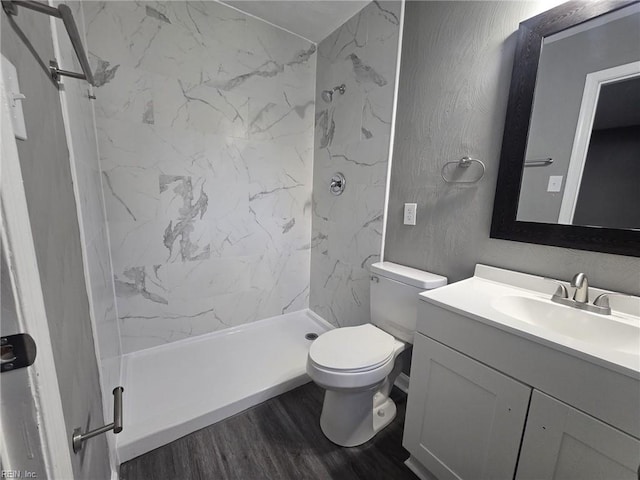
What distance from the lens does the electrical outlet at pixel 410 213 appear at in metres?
1.57

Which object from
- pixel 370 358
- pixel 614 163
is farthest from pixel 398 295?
pixel 614 163

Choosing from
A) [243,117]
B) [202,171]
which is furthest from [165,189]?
[243,117]

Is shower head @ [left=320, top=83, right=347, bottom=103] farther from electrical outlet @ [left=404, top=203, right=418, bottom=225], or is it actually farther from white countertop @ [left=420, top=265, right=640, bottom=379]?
white countertop @ [left=420, top=265, right=640, bottom=379]

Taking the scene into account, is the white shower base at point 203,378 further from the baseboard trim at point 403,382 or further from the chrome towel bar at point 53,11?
the chrome towel bar at point 53,11

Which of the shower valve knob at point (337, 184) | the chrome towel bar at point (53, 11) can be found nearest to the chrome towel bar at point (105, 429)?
the chrome towel bar at point (53, 11)

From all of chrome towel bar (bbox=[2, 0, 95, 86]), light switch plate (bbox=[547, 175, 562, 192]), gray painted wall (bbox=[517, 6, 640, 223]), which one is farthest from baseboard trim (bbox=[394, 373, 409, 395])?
chrome towel bar (bbox=[2, 0, 95, 86])

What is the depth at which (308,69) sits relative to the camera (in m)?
2.19

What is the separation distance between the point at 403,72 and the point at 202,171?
4.75 feet

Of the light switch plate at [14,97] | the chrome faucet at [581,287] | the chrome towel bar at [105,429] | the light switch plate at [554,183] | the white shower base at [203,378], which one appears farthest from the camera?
the white shower base at [203,378]

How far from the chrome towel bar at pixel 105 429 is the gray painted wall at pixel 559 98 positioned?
154cm

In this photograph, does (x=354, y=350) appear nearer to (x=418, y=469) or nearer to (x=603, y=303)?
(x=418, y=469)

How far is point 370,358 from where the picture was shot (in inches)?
48.8

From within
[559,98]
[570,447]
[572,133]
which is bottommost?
[570,447]

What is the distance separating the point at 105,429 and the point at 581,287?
1481 mm
